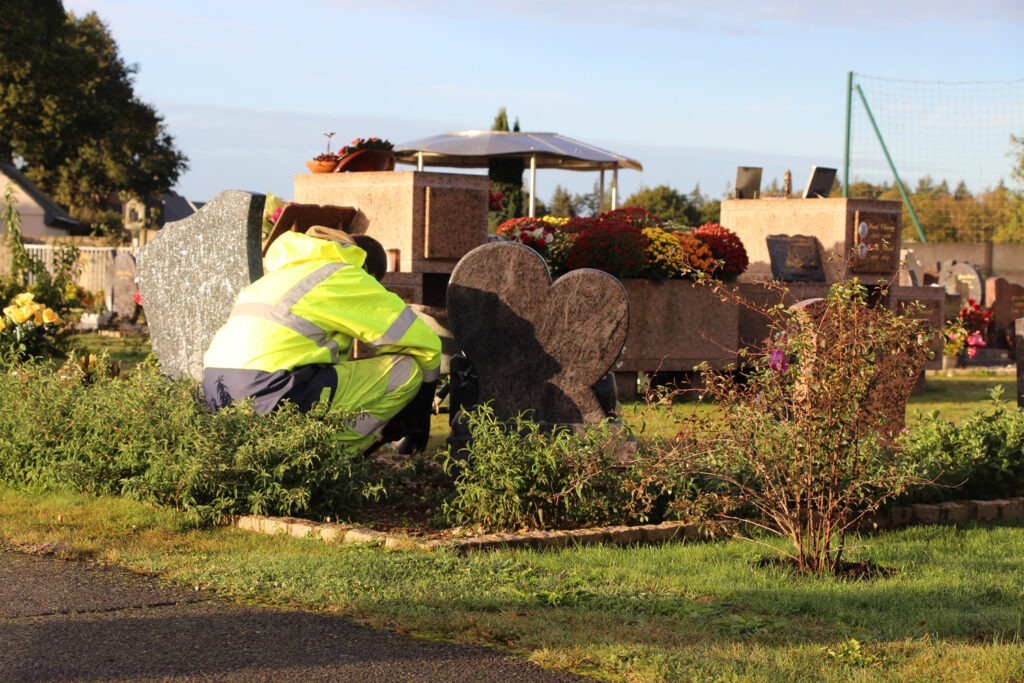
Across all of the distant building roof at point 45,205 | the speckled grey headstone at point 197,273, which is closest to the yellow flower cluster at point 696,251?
the speckled grey headstone at point 197,273

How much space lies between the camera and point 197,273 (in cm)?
787

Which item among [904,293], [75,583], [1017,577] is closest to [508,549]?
[75,583]

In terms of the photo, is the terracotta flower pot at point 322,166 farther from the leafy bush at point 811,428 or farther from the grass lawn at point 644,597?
the leafy bush at point 811,428

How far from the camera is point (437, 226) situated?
1102 centimetres

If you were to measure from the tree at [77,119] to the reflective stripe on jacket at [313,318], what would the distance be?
27.7 m

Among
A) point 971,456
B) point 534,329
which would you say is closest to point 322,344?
point 534,329

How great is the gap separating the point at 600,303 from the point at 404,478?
5.37 feet

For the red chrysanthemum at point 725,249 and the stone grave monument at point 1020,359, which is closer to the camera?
the stone grave monument at point 1020,359

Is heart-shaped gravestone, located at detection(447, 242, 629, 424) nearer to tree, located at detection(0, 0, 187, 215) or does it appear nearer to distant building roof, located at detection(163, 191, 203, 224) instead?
tree, located at detection(0, 0, 187, 215)

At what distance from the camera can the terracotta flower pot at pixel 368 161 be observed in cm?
1170

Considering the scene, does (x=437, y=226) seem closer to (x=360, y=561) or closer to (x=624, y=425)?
(x=624, y=425)

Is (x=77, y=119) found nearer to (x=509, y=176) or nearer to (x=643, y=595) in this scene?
(x=509, y=176)

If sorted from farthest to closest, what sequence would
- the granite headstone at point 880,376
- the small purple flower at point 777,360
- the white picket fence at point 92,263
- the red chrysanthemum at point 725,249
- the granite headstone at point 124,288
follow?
the white picket fence at point 92,263 < the granite headstone at point 124,288 < the red chrysanthemum at point 725,249 < the small purple flower at point 777,360 < the granite headstone at point 880,376

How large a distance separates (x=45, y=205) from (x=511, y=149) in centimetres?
3583
